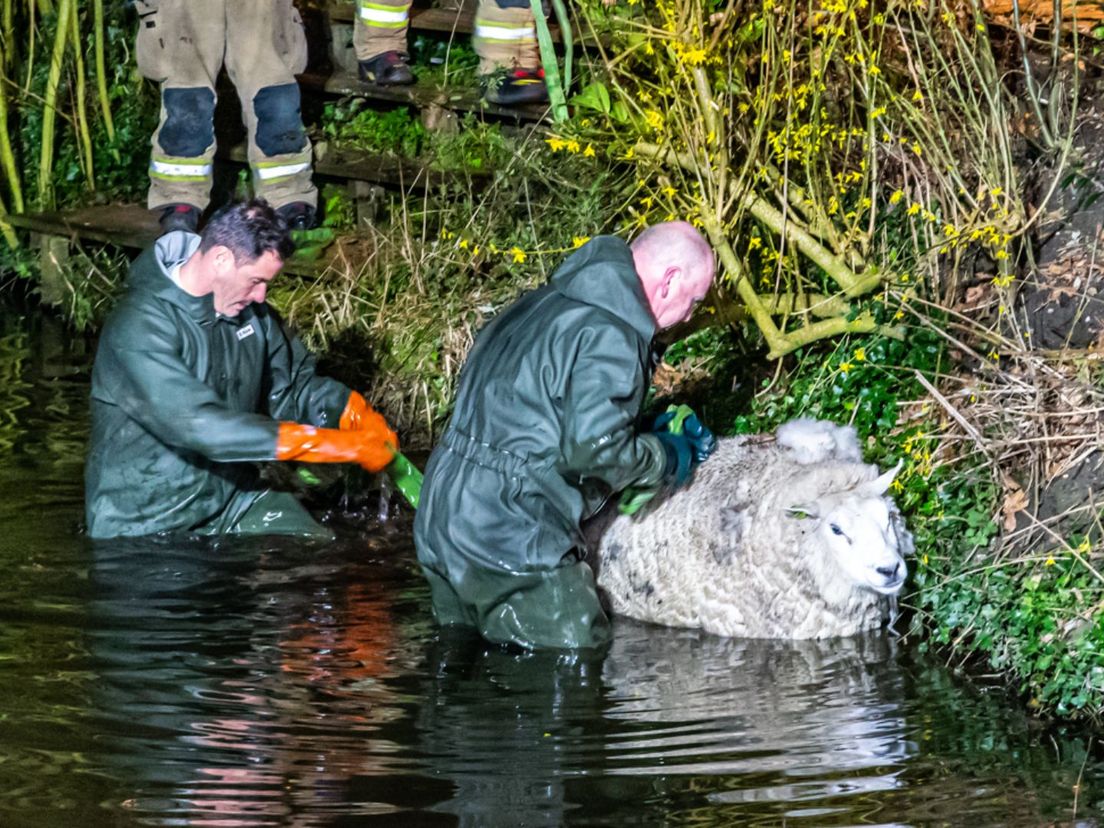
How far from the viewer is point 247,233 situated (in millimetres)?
6789

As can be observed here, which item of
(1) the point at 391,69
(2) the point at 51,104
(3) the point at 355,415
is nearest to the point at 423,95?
(1) the point at 391,69

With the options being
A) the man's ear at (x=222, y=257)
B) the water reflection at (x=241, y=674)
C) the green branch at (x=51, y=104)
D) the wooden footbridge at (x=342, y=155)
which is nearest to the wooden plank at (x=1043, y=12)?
the wooden footbridge at (x=342, y=155)

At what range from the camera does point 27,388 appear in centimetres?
955

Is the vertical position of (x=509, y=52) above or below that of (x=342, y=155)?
above

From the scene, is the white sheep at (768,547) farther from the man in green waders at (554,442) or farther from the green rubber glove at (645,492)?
the man in green waders at (554,442)

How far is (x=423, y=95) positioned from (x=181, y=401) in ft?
11.9

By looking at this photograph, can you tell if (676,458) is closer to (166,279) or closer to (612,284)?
(612,284)

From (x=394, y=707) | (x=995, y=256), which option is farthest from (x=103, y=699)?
(x=995, y=256)

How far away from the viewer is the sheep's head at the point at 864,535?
6215 mm

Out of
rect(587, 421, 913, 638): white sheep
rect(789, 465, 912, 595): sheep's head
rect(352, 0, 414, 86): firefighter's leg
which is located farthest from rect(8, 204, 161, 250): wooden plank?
rect(789, 465, 912, 595): sheep's head

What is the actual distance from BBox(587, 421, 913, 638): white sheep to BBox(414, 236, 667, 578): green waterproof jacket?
1.20ft

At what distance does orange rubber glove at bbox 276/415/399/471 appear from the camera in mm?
6898

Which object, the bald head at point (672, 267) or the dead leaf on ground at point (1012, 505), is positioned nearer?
the bald head at point (672, 267)

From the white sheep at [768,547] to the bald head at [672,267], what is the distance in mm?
798
